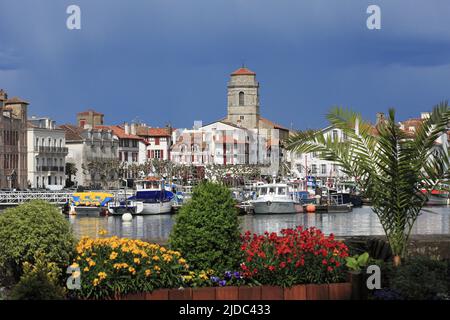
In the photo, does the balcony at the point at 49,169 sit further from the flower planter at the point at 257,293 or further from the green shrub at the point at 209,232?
the flower planter at the point at 257,293

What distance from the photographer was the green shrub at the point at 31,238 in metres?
10.5

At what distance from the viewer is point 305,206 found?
77.1 m

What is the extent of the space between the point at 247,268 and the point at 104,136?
121143mm

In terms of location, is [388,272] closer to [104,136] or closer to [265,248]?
[265,248]

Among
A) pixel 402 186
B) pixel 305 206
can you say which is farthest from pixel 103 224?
pixel 402 186

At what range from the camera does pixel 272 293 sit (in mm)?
10328

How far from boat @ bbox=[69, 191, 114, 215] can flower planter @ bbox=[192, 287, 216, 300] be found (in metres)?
63.9

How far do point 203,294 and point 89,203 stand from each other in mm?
65917

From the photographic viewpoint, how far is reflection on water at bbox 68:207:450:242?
5234cm

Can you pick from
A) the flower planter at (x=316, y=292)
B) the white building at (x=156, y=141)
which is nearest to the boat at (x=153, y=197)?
the flower planter at (x=316, y=292)

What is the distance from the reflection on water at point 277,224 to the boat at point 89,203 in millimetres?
1018

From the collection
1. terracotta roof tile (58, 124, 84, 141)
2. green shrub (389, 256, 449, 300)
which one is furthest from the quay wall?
terracotta roof tile (58, 124, 84, 141)

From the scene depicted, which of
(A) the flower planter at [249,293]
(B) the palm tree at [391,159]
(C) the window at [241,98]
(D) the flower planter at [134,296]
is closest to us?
(D) the flower planter at [134,296]
